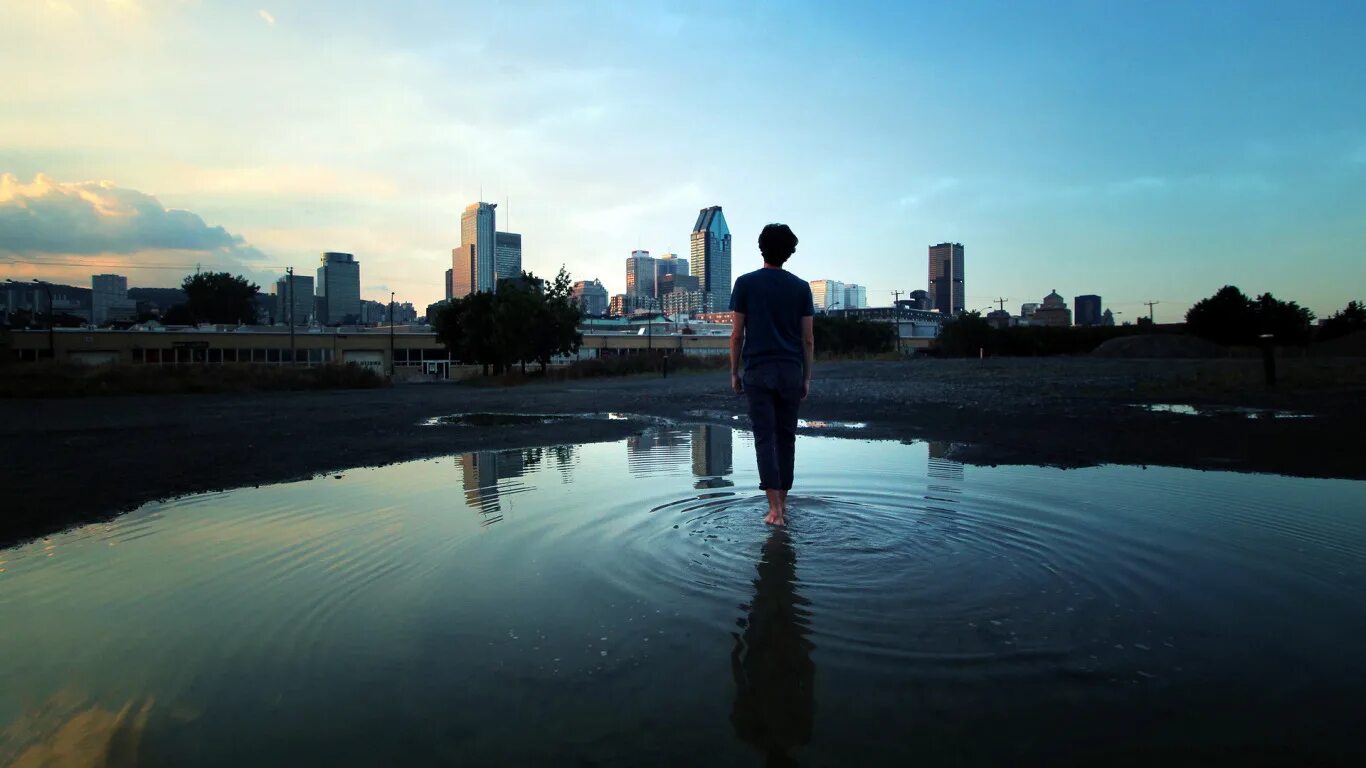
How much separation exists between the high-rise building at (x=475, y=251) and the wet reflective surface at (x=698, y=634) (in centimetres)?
17790

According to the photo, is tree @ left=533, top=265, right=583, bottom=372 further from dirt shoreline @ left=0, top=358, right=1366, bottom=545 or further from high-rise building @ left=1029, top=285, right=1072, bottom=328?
high-rise building @ left=1029, top=285, right=1072, bottom=328

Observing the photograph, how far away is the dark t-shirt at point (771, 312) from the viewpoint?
4.71 metres

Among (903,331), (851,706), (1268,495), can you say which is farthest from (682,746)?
(903,331)

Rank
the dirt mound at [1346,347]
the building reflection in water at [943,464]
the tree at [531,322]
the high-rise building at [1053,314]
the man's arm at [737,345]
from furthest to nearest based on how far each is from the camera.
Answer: the high-rise building at [1053,314]
the tree at [531,322]
the dirt mound at [1346,347]
the building reflection in water at [943,464]
the man's arm at [737,345]

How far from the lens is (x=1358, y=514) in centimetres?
448

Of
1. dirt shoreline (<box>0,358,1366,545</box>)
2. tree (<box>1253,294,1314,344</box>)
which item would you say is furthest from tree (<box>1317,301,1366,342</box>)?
dirt shoreline (<box>0,358,1366,545</box>)

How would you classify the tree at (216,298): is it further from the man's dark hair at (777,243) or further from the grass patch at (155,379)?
the man's dark hair at (777,243)

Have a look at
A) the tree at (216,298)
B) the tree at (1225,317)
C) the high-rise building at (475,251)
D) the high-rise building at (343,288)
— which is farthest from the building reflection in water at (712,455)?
the high-rise building at (475,251)

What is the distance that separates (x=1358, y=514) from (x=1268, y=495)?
0.63 meters

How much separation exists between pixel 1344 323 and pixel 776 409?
7596cm

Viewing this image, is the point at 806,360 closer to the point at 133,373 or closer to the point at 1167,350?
the point at 133,373

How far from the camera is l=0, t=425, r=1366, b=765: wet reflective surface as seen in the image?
6.54 ft

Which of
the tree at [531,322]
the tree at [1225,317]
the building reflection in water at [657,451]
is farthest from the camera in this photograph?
the tree at [1225,317]

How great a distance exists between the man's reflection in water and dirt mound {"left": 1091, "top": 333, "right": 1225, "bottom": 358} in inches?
2133
